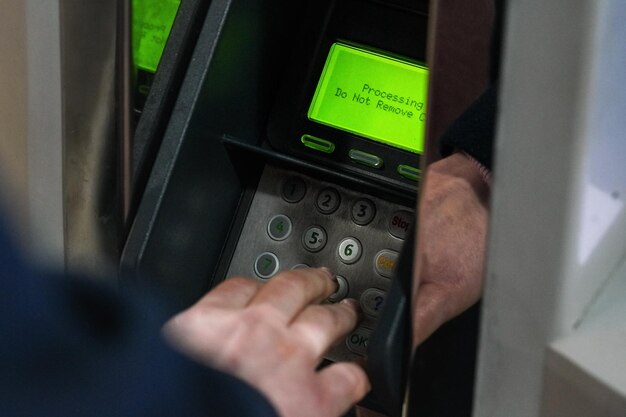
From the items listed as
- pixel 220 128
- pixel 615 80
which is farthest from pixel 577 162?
pixel 220 128

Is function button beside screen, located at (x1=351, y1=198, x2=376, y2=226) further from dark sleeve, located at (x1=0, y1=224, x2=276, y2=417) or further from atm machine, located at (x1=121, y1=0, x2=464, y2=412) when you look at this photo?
dark sleeve, located at (x1=0, y1=224, x2=276, y2=417)

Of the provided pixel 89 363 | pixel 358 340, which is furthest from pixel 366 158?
pixel 89 363

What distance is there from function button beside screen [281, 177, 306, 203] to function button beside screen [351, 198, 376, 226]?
2.2 inches

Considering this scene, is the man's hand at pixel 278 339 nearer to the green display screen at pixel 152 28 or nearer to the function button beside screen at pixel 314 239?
the function button beside screen at pixel 314 239

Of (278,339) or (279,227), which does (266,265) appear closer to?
(279,227)

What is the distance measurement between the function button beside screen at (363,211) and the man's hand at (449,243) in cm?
14

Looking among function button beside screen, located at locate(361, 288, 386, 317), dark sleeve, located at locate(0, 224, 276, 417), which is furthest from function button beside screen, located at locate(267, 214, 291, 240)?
dark sleeve, located at locate(0, 224, 276, 417)

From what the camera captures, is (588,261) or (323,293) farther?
(323,293)

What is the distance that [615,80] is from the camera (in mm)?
489

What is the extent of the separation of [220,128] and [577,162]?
1.45 feet

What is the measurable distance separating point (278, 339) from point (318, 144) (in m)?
0.30

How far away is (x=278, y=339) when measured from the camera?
615 millimetres

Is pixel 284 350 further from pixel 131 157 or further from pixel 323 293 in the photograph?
pixel 131 157

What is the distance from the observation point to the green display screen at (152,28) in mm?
898
